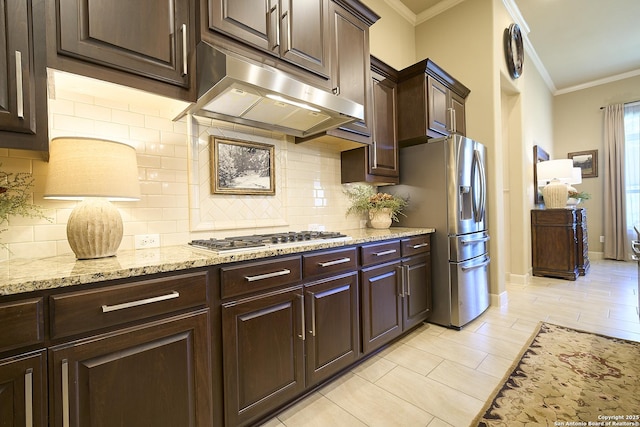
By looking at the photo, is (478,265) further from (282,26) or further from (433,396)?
(282,26)

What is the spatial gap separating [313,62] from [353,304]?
1.67m

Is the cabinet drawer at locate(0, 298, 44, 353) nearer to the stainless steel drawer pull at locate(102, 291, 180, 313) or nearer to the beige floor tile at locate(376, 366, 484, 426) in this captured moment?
the stainless steel drawer pull at locate(102, 291, 180, 313)

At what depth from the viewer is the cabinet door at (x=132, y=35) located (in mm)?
1168

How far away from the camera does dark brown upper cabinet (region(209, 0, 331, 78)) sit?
152cm

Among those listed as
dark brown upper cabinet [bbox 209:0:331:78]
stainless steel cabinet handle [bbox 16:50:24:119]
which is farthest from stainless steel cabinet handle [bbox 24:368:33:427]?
dark brown upper cabinet [bbox 209:0:331:78]

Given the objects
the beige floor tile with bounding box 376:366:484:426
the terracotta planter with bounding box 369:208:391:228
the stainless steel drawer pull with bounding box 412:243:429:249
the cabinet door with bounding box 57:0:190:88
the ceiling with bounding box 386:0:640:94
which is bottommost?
the beige floor tile with bounding box 376:366:484:426

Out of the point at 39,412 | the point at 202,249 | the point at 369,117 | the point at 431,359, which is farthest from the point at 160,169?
the point at 431,359

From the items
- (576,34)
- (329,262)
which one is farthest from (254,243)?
(576,34)

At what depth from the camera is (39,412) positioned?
0.88 meters

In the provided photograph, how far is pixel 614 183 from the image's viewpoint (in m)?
5.39

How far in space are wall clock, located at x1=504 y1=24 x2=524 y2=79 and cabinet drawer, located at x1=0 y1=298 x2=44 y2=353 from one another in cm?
475

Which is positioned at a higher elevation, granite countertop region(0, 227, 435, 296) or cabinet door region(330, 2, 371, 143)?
cabinet door region(330, 2, 371, 143)

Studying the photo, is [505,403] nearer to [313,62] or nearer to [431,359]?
[431,359]

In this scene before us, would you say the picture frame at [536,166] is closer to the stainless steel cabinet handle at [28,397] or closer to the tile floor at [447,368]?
the tile floor at [447,368]
